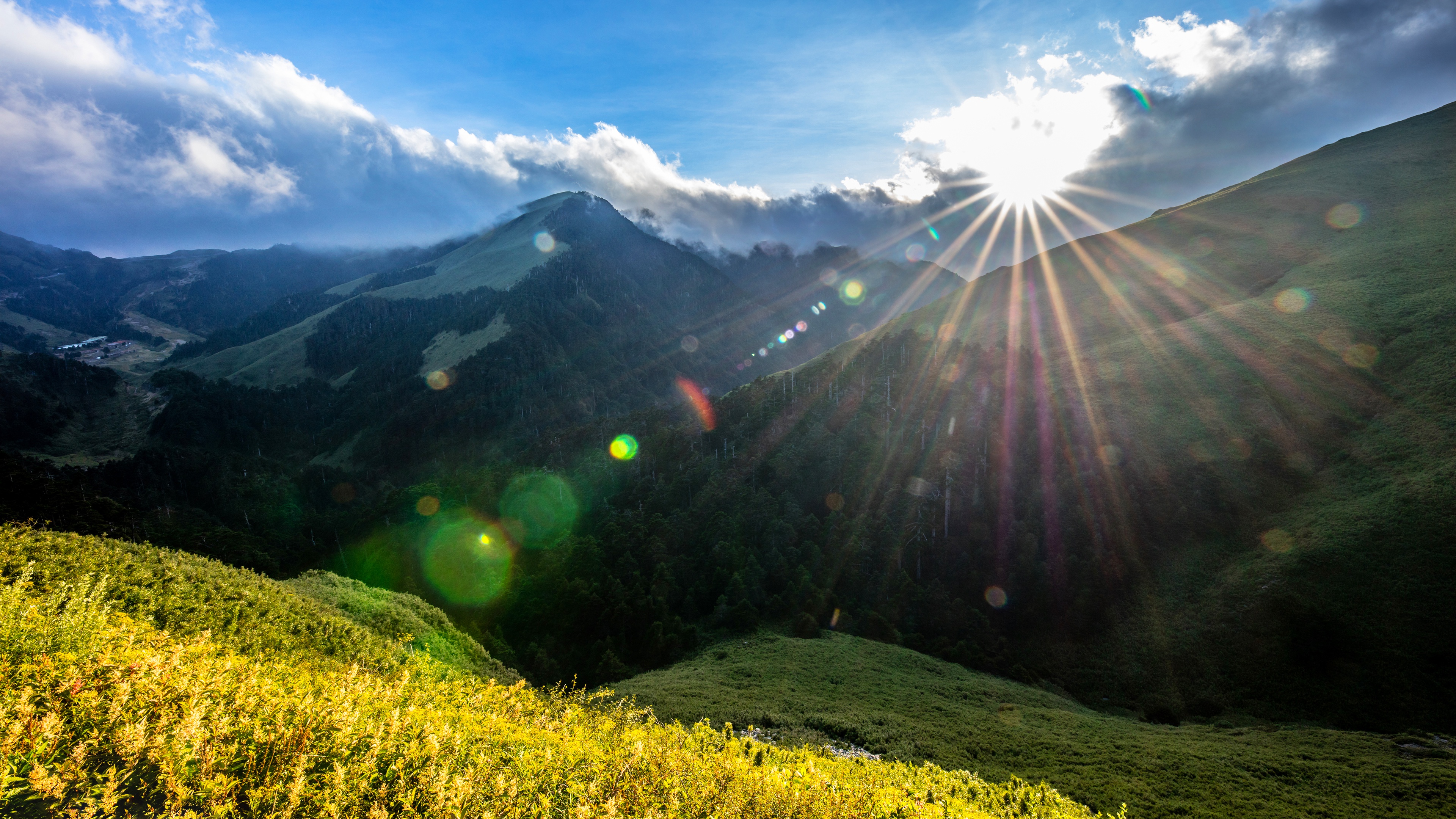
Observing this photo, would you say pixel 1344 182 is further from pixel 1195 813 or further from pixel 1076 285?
pixel 1195 813

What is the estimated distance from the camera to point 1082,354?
11706 centimetres

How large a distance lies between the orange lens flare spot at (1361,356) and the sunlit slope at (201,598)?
124581 millimetres

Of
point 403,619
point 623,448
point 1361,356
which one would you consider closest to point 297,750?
point 403,619

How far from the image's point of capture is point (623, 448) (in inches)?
5945

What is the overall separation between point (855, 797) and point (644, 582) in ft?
252

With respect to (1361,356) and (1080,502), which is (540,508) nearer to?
(1080,502)

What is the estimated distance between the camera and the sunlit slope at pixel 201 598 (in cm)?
1886

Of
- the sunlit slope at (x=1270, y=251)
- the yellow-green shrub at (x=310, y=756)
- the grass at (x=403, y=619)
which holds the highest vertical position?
the sunlit slope at (x=1270, y=251)

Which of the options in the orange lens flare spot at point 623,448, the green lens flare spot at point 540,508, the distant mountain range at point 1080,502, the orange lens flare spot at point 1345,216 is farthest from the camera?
the orange lens flare spot at point 623,448

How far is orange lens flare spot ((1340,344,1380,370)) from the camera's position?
7938 centimetres

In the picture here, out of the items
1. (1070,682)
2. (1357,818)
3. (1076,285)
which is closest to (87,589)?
(1357,818)

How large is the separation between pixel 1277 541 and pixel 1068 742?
1877 inches

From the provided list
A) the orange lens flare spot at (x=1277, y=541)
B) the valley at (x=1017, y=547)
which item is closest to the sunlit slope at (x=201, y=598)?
the valley at (x=1017, y=547)

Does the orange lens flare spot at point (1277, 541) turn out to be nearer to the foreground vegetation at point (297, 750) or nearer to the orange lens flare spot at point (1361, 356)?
the orange lens flare spot at point (1361, 356)
